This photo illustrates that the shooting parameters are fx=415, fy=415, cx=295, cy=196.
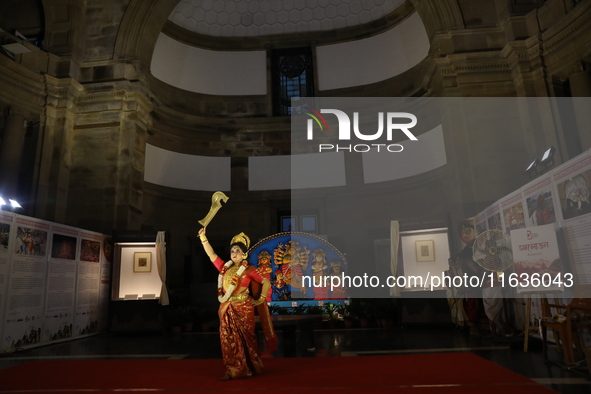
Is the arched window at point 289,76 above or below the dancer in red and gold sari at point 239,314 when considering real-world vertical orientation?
above

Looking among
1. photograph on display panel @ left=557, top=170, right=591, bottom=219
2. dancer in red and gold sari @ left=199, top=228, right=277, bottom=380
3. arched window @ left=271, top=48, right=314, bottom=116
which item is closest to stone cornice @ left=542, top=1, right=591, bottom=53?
photograph on display panel @ left=557, top=170, right=591, bottom=219

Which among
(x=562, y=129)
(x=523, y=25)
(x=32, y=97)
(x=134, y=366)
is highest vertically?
(x=523, y=25)

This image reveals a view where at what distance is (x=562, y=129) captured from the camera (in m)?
10.3

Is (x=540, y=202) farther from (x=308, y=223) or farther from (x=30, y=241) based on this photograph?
(x=308, y=223)

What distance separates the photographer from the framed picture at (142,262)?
1079 cm

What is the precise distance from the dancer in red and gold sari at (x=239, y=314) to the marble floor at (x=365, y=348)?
75.8 inches

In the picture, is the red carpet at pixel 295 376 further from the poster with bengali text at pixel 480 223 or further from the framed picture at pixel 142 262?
the framed picture at pixel 142 262

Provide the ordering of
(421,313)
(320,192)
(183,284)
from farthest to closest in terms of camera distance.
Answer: (320,192), (183,284), (421,313)

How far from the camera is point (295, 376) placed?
4.98 m

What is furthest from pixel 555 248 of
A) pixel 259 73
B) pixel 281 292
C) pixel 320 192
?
pixel 259 73

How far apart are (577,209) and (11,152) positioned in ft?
42.9

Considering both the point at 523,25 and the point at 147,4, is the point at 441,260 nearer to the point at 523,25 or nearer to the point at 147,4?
the point at 523,25

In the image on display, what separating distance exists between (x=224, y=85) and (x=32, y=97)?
25.0 feet

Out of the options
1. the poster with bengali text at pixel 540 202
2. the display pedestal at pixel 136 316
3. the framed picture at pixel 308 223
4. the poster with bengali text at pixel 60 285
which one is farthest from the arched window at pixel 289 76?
the poster with bengali text at pixel 540 202
